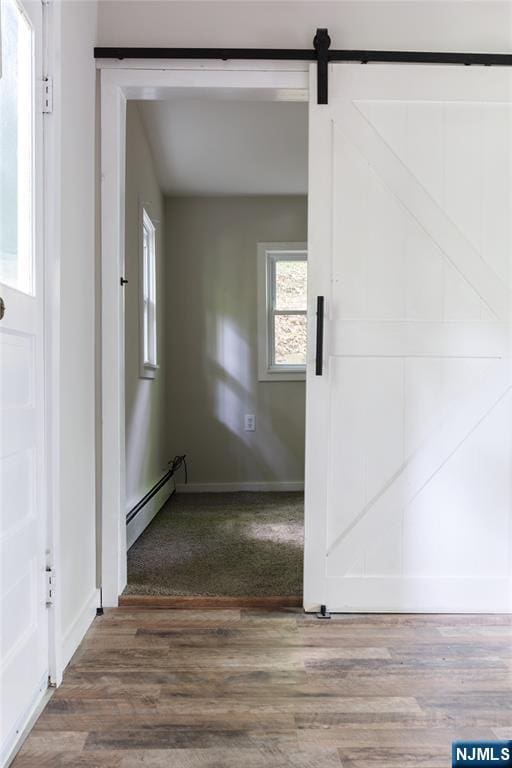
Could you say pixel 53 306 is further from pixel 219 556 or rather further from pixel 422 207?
pixel 219 556

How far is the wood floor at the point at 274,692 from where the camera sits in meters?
1.43

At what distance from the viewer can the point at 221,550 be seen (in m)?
3.06

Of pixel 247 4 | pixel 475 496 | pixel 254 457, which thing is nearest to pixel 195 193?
pixel 254 457

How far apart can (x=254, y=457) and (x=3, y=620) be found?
3.54 metres

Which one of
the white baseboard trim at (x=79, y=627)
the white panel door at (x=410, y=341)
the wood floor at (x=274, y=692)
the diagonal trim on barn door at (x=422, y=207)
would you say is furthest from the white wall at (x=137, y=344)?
the diagonal trim on barn door at (x=422, y=207)

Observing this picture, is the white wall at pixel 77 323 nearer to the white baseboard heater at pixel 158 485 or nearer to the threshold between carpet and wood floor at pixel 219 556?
the threshold between carpet and wood floor at pixel 219 556

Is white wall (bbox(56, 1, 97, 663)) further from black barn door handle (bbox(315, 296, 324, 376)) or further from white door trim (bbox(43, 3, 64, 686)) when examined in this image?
black barn door handle (bbox(315, 296, 324, 376))

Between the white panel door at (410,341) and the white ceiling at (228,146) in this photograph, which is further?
the white ceiling at (228,146)

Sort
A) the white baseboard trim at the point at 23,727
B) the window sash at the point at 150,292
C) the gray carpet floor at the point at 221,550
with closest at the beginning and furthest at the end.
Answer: the white baseboard trim at the point at 23,727 → the gray carpet floor at the point at 221,550 → the window sash at the point at 150,292

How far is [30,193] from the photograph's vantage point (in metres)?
1.64

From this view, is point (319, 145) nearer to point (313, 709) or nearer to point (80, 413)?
point (80, 413)

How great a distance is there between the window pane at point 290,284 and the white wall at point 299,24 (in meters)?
2.75

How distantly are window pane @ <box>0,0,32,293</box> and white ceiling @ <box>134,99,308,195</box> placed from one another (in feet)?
6.23

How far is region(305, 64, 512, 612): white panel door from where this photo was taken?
87.7 inches
